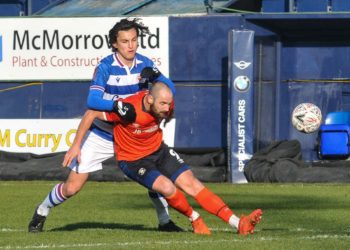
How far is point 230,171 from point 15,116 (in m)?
4.89

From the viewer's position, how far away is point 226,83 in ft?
78.1

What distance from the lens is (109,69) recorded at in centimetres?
1114

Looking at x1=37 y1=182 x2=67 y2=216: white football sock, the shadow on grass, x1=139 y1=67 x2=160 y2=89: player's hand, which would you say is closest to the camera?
x1=139 y1=67 x2=160 y2=89: player's hand

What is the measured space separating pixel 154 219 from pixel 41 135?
10698mm

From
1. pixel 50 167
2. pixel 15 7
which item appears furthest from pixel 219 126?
pixel 15 7

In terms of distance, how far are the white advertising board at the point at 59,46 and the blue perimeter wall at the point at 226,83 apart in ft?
0.79

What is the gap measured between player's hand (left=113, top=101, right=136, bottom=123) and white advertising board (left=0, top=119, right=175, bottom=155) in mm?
12913

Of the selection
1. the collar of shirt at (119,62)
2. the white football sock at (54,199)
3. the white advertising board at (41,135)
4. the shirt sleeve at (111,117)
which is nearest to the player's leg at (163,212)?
the white football sock at (54,199)

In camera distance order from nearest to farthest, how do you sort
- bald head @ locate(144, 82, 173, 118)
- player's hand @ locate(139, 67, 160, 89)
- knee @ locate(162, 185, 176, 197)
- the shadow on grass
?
bald head @ locate(144, 82, 173, 118) < knee @ locate(162, 185, 176, 197) < player's hand @ locate(139, 67, 160, 89) < the shadow on grass

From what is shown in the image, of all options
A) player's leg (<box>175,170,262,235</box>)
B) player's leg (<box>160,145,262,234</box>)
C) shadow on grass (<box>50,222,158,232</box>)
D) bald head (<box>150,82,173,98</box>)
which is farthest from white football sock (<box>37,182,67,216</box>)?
bald head (<box>150,82,173,98</box>)

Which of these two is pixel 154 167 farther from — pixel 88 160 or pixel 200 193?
pixel 88 160

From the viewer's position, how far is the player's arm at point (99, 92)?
10.9 m

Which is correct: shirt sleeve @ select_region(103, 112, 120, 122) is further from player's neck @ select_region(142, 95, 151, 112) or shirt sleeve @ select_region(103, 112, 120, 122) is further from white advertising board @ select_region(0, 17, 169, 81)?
white advertising board @ select_region(0, 17, 169, 81)

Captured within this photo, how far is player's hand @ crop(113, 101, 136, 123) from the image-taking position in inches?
419
